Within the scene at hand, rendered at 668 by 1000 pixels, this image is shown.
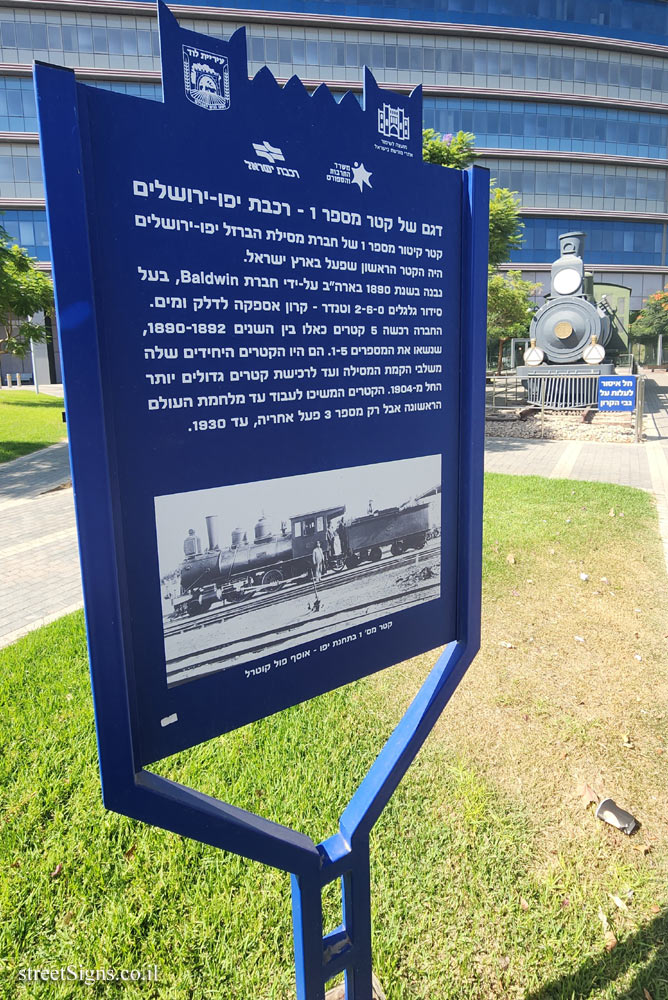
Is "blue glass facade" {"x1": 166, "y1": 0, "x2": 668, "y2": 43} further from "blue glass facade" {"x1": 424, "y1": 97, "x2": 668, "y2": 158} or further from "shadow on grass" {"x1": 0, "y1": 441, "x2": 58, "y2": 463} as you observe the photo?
"shadow on grass" {"x1": 0, "y1": 441, "x2": 58, "y2": 463}

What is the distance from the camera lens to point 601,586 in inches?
242

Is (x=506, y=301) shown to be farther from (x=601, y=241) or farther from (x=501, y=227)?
(x=601, y=241)

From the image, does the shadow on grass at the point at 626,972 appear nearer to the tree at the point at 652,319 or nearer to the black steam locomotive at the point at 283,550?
the black steam locomotive at the point at 283,550

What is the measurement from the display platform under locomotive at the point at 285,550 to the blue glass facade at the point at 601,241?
5066 centimetres

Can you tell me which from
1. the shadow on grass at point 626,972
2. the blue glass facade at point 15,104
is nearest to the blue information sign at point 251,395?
the shadow on grass at point 626,972

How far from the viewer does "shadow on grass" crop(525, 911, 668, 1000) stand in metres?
2.44

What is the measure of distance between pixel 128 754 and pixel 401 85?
165 ft

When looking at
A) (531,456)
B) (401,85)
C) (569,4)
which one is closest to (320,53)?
(401,85)

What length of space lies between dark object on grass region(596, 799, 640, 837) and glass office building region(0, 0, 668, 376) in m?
41.9

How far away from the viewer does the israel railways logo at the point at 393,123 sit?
192 centimetres

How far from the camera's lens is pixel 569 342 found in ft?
58.7

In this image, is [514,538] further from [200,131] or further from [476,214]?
[200,131]

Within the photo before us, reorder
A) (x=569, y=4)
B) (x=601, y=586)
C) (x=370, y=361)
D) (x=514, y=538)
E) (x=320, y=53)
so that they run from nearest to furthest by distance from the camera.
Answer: (x=370, y=361) < (x=601, y=586) < (x=514, y=538) < (x=320, y=53) < (x=569, y=4)

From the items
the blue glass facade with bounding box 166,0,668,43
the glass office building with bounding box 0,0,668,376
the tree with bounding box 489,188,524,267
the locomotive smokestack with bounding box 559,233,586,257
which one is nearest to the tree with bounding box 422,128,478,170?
the tree with bounding box 489,188,524,267
